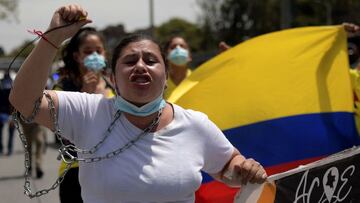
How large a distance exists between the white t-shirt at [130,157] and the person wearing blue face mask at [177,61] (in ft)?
9.77

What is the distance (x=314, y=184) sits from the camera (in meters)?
3.01

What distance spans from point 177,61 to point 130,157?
10.7 ft

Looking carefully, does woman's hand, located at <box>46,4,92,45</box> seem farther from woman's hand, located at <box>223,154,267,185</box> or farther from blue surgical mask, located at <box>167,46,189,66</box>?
blue surgical mask, located at <box>167,46,189,66</box>

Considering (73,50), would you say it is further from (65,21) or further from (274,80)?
(65,21)

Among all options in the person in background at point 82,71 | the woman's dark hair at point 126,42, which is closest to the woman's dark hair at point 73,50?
the person in background at point 82,71

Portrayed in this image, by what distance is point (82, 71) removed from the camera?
13.6 ft

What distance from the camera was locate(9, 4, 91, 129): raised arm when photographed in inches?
88.4

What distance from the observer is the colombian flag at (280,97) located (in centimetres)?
390

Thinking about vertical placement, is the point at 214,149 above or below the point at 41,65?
below

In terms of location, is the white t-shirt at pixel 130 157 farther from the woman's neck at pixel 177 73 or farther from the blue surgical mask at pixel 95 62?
the woman's neck at pixel 177 73

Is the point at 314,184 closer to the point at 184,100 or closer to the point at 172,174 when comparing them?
the point at 172,174

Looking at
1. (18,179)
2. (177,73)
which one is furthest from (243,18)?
(177,73)

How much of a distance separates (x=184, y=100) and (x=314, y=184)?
4.42 ft

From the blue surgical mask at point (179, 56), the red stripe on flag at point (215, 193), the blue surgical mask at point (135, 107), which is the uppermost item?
the blue surgical mask at point (135, 107)
